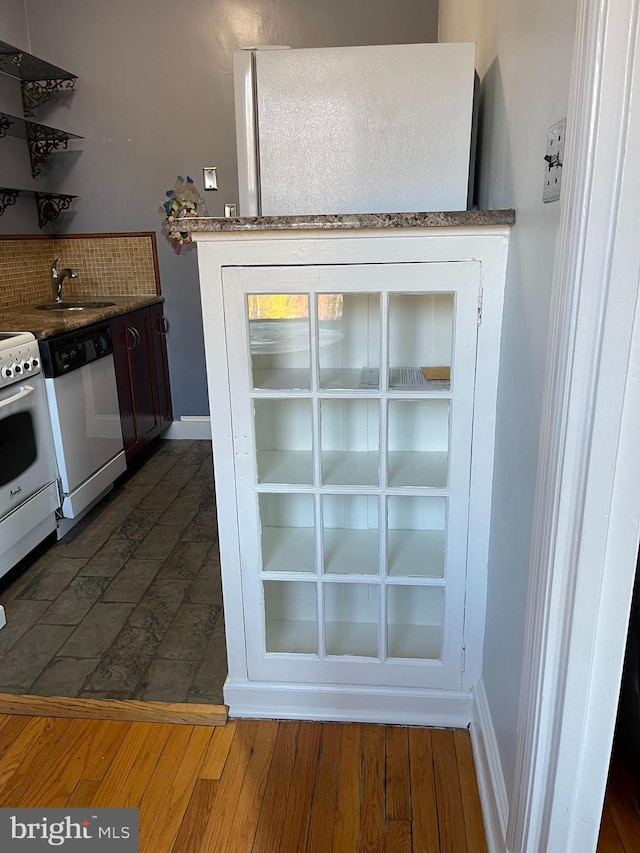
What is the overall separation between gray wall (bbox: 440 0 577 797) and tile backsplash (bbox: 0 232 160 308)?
2575 millimetres

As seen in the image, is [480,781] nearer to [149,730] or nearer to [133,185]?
[149,730]

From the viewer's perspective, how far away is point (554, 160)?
3.34 ft

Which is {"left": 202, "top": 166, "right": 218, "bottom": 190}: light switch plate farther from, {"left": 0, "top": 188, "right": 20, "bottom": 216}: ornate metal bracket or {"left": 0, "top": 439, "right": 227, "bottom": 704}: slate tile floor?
{"left": 0, "top": 439, "right": 227, "bottom": 704}: slate tile floor

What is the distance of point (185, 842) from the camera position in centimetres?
141

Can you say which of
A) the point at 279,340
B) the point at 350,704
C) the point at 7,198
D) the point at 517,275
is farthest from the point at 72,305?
the point at 517,275

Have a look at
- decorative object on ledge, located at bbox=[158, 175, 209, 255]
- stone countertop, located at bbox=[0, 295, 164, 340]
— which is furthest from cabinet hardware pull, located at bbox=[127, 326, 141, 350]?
decorative object on ledge, located at bbox=[158, 175, 209, 255]

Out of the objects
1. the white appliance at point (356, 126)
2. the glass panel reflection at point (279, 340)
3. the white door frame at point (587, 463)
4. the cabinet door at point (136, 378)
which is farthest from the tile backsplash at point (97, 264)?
the white door frame at point (587, 463)

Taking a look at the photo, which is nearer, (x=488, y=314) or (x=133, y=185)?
(x=488, y=314)

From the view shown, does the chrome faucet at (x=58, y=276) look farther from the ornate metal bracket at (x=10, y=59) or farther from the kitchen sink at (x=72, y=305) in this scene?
the ornate metal bracket at (x=10, y=59)

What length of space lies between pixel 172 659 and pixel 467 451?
1144mm

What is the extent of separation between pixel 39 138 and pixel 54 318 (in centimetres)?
137

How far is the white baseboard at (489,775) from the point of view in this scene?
1.33 meters

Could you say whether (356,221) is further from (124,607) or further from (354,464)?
(124,607)

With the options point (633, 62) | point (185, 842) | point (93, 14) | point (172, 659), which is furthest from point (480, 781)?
point (93, 14)
